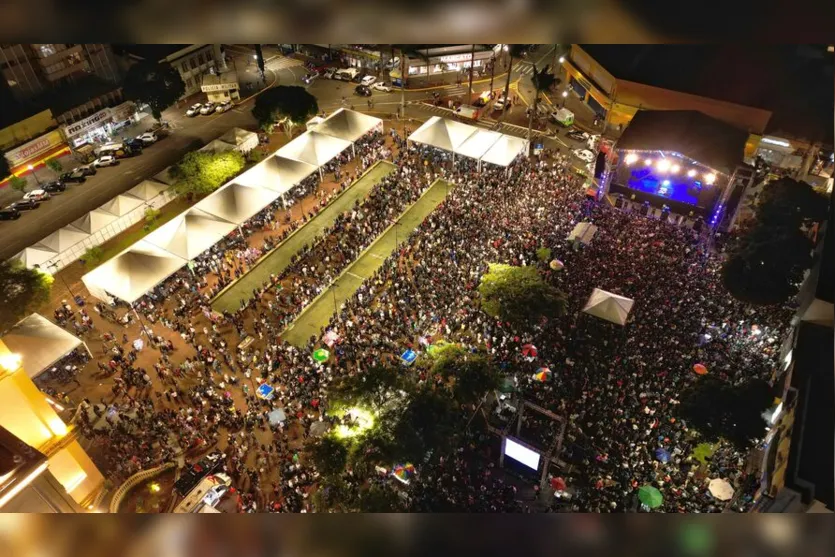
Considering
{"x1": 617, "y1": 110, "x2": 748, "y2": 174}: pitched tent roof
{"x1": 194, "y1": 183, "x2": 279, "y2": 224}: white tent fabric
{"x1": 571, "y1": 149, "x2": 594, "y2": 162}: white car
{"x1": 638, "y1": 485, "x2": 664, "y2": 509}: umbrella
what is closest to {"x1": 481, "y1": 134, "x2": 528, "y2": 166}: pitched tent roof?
{"x1": 571, "y1": 149, "x2": 594, "y2": 162}: white car

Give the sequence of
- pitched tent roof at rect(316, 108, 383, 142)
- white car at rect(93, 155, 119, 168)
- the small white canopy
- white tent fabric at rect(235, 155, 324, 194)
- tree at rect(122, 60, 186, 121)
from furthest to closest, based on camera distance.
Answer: tree at rect(122, 60, 186, 121) < white car at rect(93, 155, 119, 168) < pitched tent roof at rect(316, 108, 383, 142) < white tent fabric at rect(235, 155, 324, 194) < the small white canopy

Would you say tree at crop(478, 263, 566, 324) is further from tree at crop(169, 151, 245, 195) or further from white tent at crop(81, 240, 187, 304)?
tree at crop(169, 151, 245, 195)

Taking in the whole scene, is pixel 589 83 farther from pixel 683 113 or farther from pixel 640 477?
pixel 640 477

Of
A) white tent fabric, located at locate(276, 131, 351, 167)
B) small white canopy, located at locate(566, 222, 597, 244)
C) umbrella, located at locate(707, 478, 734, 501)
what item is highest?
white tent fabric, located at locate(276, 131, 351, 167)

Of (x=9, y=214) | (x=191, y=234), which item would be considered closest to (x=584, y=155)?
(x=191, y=234)

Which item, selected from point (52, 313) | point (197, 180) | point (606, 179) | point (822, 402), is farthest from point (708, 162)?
point (52, 313)

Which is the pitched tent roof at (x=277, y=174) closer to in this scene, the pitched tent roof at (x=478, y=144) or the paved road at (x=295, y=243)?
the paved road at (x=295, y=243)
